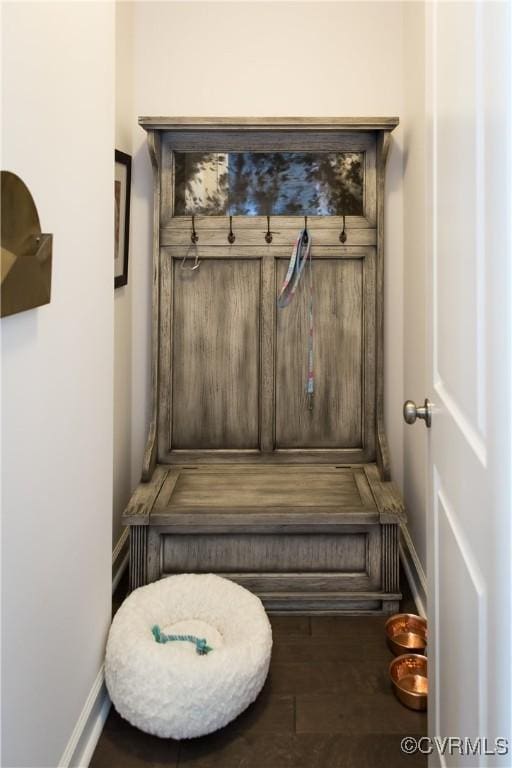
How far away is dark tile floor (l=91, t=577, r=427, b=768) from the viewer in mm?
1629

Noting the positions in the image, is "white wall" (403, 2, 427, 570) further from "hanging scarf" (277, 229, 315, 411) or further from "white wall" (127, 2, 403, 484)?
"hanging scarf" (277, 229, 315, 411)

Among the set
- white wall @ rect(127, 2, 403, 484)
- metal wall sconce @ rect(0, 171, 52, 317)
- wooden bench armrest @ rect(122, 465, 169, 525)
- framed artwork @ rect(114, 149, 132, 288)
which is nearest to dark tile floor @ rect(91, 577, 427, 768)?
wooden bench armrest @ rect(122, 465, 169, 525)

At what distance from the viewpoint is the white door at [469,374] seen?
83cm

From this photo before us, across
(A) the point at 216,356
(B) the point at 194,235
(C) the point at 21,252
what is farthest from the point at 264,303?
(C) the point at 21,252

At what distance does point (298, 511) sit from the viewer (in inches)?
88.8

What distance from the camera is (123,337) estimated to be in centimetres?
269

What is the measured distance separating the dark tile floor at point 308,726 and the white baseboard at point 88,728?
0.08 ft

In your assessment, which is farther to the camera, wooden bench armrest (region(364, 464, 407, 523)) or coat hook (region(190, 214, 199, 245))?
coat hook (region(190, 214, 199, 245))

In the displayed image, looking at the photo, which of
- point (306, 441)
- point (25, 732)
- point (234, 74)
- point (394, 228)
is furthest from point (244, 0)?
point (25, 732)

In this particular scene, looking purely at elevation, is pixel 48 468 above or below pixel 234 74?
below

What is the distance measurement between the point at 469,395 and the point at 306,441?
1.76 m

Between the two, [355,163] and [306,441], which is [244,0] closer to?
[355,163]

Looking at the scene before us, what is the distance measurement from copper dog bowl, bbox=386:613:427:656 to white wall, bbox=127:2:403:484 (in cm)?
156

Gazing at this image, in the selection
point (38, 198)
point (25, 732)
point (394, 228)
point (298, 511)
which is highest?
point (394, 228)
